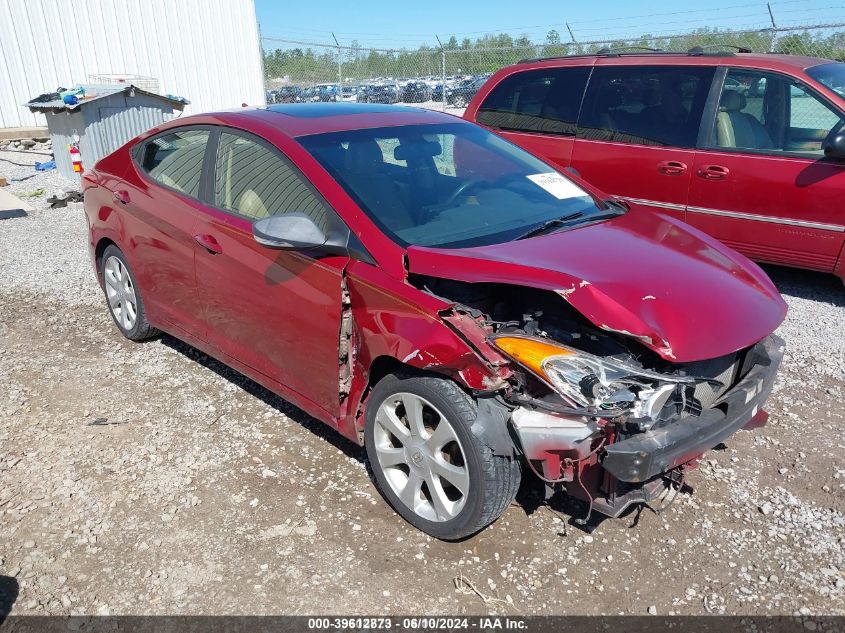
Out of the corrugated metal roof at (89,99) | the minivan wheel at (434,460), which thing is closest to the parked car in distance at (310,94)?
the corrugated metal roof at (89,99)

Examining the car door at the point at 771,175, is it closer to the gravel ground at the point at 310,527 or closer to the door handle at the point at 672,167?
the door handle at the point at 672,167

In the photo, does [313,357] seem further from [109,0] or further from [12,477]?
[109,0]

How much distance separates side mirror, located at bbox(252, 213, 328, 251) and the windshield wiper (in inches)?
35.3

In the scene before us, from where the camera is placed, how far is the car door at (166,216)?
148 inches

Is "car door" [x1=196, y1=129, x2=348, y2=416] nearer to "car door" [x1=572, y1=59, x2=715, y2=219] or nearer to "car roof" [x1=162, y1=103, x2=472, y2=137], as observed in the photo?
"car roof" [x1=162, y1=103, x2=472, y2=137]

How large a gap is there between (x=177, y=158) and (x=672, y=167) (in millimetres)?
3939

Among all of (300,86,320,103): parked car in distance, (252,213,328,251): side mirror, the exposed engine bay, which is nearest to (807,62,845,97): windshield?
the exposed engine bay

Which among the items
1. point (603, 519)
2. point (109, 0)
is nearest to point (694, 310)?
point (603, 519)

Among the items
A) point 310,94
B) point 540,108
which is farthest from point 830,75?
point 310,94

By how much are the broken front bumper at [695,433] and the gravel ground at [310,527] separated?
517 millimetres

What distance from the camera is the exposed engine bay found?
2391 millimetres

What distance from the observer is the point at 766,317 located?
281 cm

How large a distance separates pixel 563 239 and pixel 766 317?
890 mm

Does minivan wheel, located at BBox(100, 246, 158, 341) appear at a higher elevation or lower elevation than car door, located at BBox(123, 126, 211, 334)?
lower
